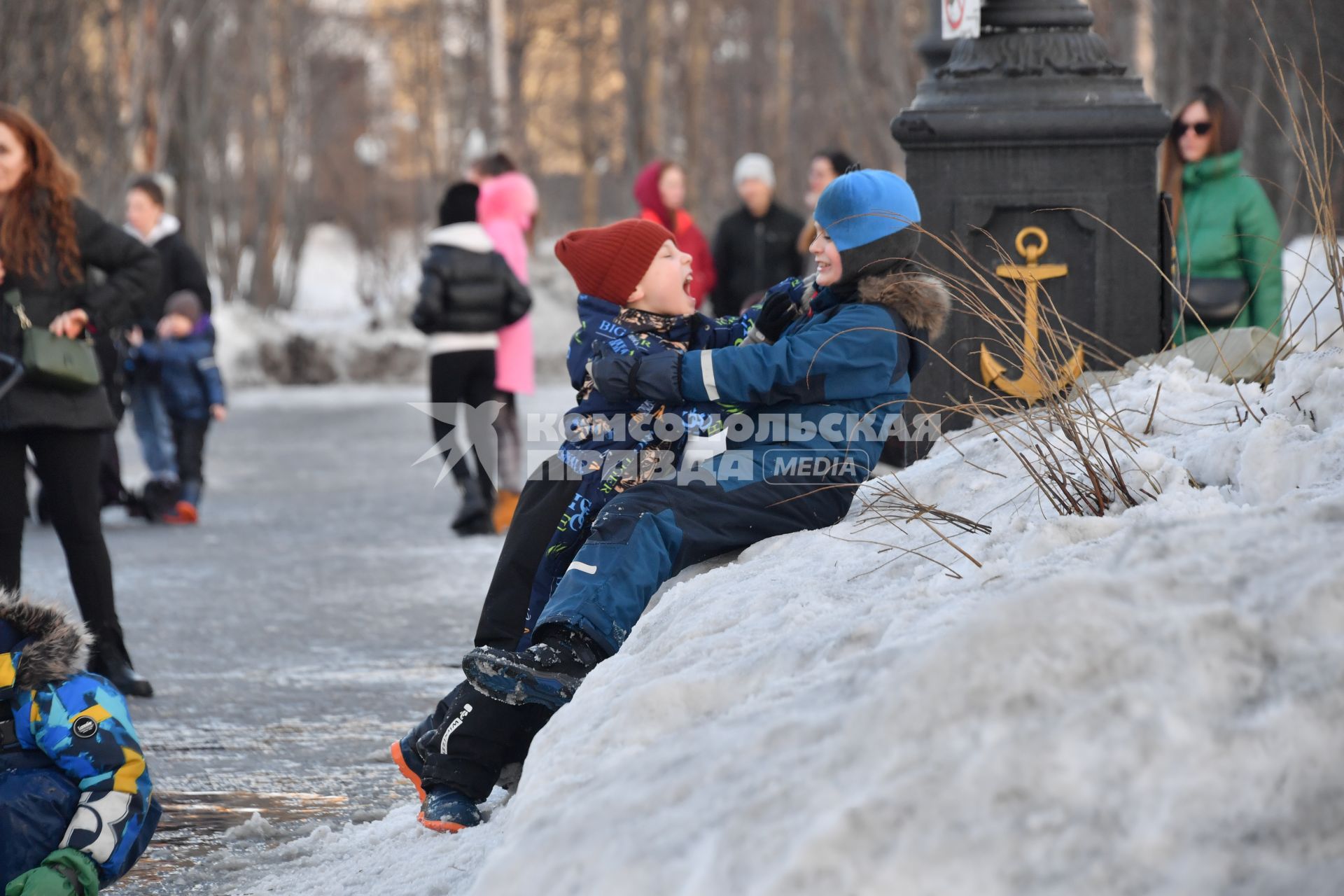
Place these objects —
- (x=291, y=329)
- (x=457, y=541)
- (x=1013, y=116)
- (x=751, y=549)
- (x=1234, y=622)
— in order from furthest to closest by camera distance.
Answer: (x=291, y=329), (x=457, y=541), (x=1013, y=116), (x=751, y=549), (x=1234, y=622)

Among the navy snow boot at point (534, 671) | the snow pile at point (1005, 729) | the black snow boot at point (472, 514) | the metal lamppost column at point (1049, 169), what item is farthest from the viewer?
the black snow boot at point (472, 514)

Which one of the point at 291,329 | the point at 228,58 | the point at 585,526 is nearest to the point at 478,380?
the point at 585,526

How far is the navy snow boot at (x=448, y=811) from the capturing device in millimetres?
3553

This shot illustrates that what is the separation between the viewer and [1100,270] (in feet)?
19.7

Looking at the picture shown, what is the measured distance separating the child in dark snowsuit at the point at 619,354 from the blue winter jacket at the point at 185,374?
590 centimetres

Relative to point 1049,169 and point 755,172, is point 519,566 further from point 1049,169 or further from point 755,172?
point 755,172

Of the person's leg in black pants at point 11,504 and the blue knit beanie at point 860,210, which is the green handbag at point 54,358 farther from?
the blue knit beanie at point 860,210

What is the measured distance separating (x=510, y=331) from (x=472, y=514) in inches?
44.0

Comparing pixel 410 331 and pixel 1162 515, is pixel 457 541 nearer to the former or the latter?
pixel 1162 515

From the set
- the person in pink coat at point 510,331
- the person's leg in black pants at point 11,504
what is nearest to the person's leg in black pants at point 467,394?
the person in pink coat at point 510,331

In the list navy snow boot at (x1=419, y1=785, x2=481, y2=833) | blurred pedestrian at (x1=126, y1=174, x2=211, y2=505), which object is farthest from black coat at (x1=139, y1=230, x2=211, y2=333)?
navy snow boot at (x1=419, y1=785, x2=481, y2=833)

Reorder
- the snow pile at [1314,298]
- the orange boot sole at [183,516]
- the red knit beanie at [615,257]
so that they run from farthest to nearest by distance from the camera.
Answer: the orange boot sole at [183,516] → the red knit beanie at [615,257] → the snow pile at [1314,298]

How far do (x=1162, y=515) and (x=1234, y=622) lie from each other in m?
0.74

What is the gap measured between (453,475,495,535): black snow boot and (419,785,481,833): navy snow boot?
5.20m
